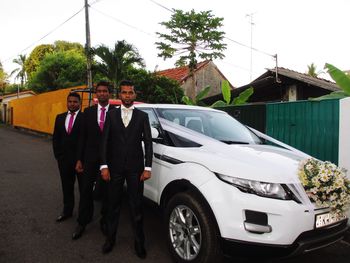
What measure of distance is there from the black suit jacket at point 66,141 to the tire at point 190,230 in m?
1.83

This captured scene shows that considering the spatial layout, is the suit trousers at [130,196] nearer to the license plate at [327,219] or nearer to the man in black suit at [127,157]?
Answer: the man in black suit at [127,157]

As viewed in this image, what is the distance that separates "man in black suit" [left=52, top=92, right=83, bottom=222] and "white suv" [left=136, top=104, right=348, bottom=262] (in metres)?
1.52

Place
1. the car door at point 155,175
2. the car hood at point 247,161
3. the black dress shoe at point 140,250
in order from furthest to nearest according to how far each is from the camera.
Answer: the car door at point 155,175 → the black dress shoe at point 140,250 → the car hood at point 247,161

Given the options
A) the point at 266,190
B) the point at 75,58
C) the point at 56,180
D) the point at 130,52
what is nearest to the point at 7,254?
the point at 266,190

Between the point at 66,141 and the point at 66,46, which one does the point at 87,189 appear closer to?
the point at 66,141

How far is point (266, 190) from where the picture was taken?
2.74 metres

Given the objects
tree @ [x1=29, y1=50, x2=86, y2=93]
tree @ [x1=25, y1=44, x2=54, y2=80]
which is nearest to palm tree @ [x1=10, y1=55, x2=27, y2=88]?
tree @ [x1=25, y1=44, x2=54, y2=80]

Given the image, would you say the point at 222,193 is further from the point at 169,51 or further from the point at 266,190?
the point at 169,51

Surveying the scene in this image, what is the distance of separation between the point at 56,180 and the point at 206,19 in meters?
15.6

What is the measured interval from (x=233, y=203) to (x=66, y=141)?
275 cm

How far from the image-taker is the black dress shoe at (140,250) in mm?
3494

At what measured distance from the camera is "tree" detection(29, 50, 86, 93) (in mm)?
28156

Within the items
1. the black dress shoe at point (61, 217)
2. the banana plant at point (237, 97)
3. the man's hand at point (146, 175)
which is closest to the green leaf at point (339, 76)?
the banana plant at point (237, 97)

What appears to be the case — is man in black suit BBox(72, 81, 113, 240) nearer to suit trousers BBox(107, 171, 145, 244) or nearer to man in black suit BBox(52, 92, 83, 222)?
man in black suit BBox(52, 92, 83, 222)
